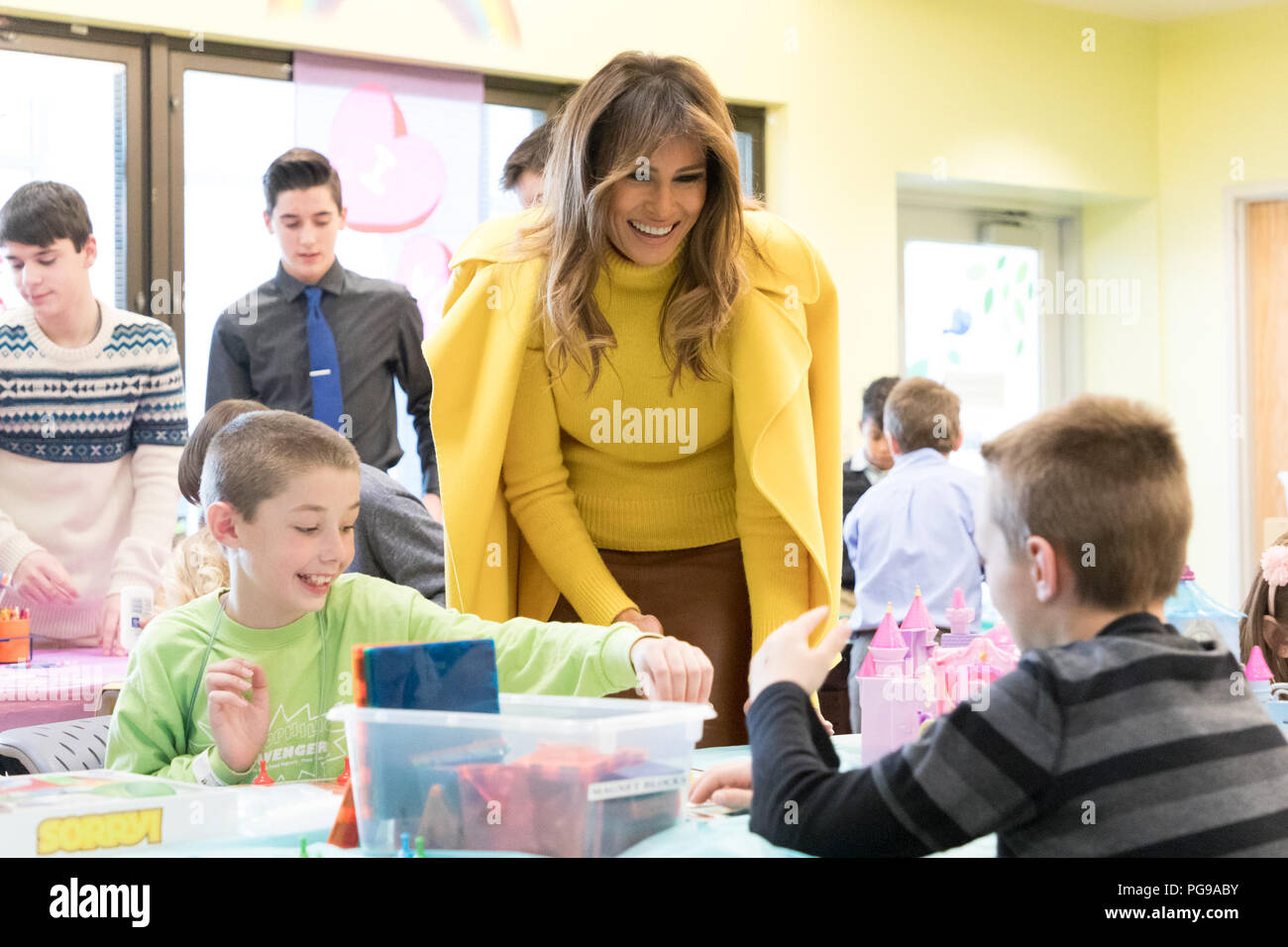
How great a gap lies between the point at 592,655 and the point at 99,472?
2.39 metres

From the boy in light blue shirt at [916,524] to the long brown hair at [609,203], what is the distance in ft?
5.95

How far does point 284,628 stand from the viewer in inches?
62.8

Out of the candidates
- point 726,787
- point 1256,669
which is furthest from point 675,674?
point 1256,669

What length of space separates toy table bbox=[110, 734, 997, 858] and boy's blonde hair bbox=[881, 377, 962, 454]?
259 centimetres

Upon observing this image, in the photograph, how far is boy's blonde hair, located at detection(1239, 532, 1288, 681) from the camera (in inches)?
91.4

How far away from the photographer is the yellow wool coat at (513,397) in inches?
69.1

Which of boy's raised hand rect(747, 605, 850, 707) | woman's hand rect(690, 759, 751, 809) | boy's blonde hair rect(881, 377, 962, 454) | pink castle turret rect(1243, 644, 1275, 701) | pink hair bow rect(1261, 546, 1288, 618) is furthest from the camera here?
boy's blonde hair rect(881, 377, 962, 454)

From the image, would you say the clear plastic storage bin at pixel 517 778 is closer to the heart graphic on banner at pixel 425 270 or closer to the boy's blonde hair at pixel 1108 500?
the boy's blonde hair at pixel 1108 500

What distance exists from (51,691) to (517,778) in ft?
5.78

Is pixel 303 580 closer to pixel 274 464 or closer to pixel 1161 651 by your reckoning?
pixel 274 464

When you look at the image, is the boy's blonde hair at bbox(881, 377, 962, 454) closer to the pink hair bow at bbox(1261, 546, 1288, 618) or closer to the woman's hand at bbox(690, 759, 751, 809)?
the pink hair bow at bbox(1261, 546, 1288, 618)

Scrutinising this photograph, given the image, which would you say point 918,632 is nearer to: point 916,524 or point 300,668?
point 300,668

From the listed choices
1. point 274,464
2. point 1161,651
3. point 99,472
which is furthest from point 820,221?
point 1161,651

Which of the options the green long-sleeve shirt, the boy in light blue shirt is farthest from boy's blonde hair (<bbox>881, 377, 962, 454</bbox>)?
the green long-sleeve shirt
